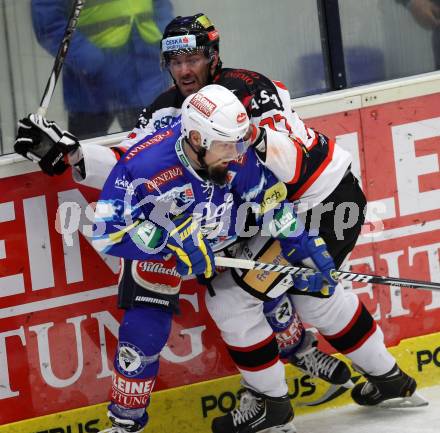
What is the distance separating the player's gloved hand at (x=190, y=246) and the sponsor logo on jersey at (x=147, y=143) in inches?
9.0

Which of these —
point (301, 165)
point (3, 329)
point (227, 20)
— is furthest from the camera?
point (227, 20)

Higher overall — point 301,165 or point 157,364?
point 301,165

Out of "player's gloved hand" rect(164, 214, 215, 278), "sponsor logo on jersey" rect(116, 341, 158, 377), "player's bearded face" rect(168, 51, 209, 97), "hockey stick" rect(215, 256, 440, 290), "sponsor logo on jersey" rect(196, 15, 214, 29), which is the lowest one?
"sponsor logo on jersey" rect(116, 341, 158, 377)

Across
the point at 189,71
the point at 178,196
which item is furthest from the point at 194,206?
the point at 189,71

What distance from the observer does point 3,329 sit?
430cm

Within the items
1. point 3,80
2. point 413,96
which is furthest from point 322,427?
point 3,80

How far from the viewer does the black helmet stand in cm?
414

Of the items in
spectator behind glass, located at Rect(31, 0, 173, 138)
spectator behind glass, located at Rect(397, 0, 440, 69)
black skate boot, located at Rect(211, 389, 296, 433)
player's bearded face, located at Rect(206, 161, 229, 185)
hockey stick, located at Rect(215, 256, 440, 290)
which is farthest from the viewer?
spectator behind glass, located at Rect(397, 0, 440, 69)

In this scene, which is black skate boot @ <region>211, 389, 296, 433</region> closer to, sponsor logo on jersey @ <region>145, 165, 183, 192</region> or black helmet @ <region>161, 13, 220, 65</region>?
sponsor logo on jersey @ <region>145, 165, 183, 192</region>

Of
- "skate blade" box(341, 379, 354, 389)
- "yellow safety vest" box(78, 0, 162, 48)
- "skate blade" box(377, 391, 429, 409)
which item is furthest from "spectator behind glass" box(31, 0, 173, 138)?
"skate blade" box(377, 391, 429, 409)

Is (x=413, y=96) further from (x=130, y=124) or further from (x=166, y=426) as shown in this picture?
(x=166, y=426)

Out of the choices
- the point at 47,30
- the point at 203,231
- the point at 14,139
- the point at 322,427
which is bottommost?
the point at 322,427

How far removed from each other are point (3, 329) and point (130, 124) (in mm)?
786

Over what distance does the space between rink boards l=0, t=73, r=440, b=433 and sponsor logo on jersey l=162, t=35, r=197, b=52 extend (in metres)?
0.53
